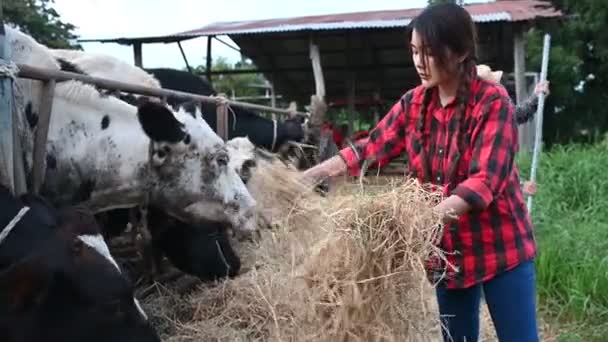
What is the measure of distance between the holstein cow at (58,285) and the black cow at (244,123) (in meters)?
4.32

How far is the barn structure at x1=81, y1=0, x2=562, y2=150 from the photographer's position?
10922 mm

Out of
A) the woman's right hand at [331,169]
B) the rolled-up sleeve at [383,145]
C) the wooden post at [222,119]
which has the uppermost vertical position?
the rolled-up sleeve at [383,145]

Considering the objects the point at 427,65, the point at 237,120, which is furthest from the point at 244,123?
the point at 427,65

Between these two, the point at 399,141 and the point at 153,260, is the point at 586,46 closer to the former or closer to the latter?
the point at 153,260

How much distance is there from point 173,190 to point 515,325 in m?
2.31

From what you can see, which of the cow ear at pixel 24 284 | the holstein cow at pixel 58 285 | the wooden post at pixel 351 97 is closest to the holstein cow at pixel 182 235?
the holstein cow at pixel 58 285

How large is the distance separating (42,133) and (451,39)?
2.01 metres

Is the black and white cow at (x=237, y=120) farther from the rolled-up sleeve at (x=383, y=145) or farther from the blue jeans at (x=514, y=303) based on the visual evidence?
the blue jeans at (x=514, y=303)

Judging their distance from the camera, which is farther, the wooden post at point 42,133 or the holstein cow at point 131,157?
the holstein cow at point 131,157

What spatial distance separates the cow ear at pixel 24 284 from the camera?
240cm

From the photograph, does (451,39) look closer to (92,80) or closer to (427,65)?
(427,65)

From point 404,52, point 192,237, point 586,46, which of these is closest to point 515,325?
point 192,237

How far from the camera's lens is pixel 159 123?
13.8 ft

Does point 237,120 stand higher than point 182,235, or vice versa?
point 237,120
